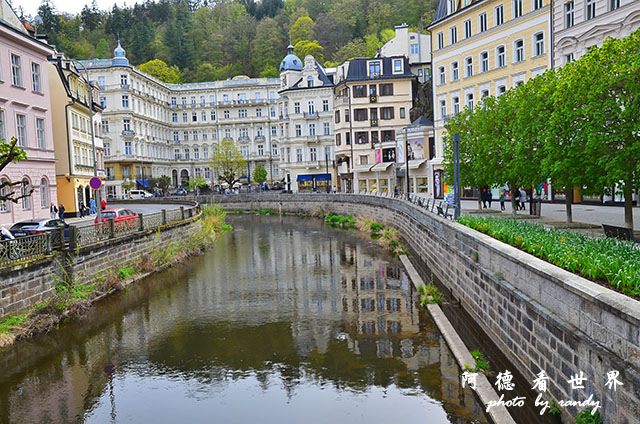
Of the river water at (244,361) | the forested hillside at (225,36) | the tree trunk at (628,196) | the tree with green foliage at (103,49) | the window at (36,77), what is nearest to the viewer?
the river water at (244,361)

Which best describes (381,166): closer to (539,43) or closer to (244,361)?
(539,43)

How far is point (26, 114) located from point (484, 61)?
3109cm

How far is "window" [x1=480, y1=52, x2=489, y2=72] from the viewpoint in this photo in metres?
41.8

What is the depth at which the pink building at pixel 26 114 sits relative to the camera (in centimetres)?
2755

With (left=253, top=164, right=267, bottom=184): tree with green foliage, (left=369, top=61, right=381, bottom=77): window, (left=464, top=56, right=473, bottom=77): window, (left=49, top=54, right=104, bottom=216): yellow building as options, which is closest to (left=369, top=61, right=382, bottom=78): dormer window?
(left=369, top=61, right=381, bottom=77): window

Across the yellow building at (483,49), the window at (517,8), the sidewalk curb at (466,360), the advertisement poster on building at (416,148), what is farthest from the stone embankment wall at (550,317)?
the advertisement poster on building at (416,148)

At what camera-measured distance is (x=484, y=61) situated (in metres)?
42.2

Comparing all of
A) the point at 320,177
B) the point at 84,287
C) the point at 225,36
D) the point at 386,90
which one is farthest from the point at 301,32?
the point at 84,287

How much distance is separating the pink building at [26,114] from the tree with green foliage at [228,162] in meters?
48.0

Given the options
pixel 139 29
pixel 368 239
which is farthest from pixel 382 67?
pixel 139 29

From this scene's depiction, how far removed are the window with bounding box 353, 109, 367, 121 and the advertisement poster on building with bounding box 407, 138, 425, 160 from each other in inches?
433

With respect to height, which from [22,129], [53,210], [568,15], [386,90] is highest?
[386,90]

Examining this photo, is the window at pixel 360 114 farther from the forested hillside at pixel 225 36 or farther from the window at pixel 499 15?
the forested hillside at pixel 225 36

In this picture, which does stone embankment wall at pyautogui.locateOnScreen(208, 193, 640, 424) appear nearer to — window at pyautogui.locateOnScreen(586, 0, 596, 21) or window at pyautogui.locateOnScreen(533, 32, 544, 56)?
window at pyautogui.locateOnScreen(586, 0, 596, 21)
